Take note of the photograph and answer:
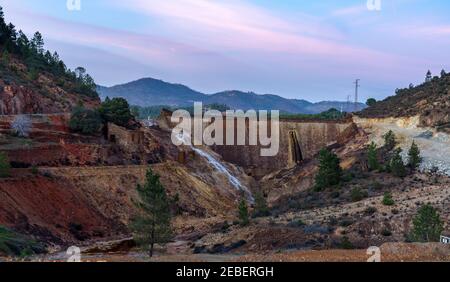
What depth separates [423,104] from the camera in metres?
65.5

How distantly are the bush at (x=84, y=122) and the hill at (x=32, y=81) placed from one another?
19.7 ft

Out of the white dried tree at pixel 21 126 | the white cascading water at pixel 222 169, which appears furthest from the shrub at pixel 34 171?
the white cascading water at pixel 222 169

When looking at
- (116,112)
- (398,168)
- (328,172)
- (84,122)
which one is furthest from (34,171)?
(398,168)

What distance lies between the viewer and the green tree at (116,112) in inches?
2238

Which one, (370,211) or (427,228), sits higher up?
(427,228)

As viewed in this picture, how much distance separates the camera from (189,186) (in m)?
53.3

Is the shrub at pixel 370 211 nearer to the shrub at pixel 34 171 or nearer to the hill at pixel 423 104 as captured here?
the shrub at pixel 34 171

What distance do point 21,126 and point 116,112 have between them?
10549 mm

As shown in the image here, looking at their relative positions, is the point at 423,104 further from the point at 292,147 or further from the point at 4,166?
the point at 4,166

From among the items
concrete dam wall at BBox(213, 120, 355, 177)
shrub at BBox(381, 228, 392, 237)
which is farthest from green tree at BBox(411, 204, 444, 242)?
concrete dam wall at BBox(213, 120, 355, 177)

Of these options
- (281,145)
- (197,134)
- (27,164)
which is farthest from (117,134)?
(281,145)

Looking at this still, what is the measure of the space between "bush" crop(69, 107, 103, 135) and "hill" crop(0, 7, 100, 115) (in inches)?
237
